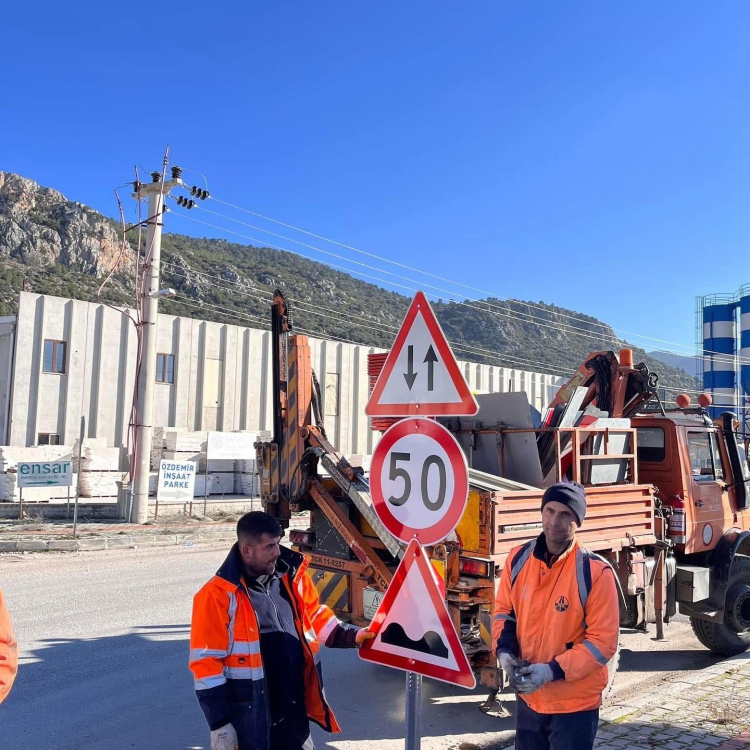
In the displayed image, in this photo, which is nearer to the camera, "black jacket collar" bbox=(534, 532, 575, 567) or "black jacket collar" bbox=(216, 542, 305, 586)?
"black jacket collar" bbox=(216, 542, 305, 586)

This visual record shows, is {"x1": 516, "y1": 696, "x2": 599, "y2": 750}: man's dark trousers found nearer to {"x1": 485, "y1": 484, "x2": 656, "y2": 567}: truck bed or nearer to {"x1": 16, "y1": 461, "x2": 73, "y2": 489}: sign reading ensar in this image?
{"x1": 485, "y1": 484, "x2": 656, "y2": 567}: truck bed

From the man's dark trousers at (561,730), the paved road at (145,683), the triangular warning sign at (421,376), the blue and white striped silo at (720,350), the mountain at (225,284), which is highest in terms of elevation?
the mountain at (225,284)

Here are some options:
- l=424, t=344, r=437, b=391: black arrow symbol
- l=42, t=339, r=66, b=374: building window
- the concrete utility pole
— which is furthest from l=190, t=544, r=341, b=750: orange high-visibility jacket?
l=42, t=339, r=66, b=374: building window

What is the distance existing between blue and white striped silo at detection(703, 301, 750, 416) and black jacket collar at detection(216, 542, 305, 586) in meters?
50.6

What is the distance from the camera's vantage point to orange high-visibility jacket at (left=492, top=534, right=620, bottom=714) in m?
3.09

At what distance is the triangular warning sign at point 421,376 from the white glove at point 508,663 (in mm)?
1134

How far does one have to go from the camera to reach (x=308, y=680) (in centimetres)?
312

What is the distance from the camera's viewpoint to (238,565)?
297cm

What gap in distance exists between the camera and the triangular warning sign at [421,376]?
3223 millimetres

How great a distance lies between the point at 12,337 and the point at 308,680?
70.6 ft

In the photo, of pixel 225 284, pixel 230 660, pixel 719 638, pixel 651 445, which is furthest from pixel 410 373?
pixel 225 284

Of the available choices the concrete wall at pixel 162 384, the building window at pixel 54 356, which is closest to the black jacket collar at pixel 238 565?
the concrete wall at pixel 162 384

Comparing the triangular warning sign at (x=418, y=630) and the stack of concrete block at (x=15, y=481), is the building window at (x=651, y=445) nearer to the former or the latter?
the triangular warning sign at (x=418, y=630)

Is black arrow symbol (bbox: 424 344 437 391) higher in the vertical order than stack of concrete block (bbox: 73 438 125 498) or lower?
higher
